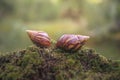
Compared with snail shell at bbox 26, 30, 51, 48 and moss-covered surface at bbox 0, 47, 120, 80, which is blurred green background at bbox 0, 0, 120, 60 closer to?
snail shell at bbox 26, 30, 51, 48

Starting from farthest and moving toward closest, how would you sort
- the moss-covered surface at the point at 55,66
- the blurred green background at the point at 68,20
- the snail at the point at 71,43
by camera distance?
1. the blurred green background at the point at 68,20
2. the snail at the point at 71,43
3. the moss-covered surface at the point at 55,66

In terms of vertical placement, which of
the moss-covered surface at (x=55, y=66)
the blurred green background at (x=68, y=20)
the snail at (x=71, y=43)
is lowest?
the moss-covered surface at (x=55, y=66)

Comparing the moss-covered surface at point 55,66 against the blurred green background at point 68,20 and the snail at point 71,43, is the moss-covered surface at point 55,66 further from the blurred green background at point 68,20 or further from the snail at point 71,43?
the blurred green background at point 68,20

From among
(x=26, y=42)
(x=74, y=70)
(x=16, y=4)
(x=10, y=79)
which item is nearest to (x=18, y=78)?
(x=10, y=79)

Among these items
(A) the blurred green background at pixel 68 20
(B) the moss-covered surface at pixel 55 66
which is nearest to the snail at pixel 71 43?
(B) the moss-covered surface at pixel 55 66

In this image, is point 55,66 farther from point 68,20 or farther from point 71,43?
point 68,20

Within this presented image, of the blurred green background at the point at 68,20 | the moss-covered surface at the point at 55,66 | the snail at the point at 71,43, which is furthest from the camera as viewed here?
the blurred green background at the point at 68,20
